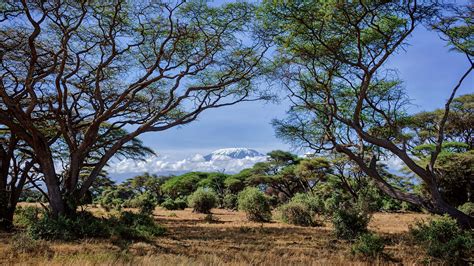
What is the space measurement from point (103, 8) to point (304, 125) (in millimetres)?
7478

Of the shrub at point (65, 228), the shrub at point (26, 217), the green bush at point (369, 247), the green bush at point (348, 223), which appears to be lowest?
the green bush at point (369, 247)

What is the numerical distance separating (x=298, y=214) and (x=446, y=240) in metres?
6.36

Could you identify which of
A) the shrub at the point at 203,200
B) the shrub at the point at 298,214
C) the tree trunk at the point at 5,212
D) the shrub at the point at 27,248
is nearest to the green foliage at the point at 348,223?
the shrub at the point at 298,214

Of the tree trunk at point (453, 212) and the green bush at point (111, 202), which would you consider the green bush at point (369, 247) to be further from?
the green bush at point (111, 202)

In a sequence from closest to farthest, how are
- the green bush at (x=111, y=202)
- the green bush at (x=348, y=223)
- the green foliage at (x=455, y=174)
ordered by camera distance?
1. the green bush at (x=348, y=223)
2. the green foliage at (x=455, y=174)
3. the green bush at (x=111, y=202)

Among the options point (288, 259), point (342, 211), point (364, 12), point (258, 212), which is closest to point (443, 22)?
point (364, 12)

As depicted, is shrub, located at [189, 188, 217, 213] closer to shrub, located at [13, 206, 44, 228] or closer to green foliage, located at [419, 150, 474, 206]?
shrub, located at [13, 206, 44, 228]

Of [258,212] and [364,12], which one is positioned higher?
[364,12]

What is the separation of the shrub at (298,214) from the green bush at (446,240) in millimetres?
5004

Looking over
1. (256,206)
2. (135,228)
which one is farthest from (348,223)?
(256,206)

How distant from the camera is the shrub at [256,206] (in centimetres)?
1461

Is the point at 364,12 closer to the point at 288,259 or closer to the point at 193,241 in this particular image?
the point at 288,259

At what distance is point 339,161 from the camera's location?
2239cm

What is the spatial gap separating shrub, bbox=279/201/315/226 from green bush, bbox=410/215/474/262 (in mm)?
5004
